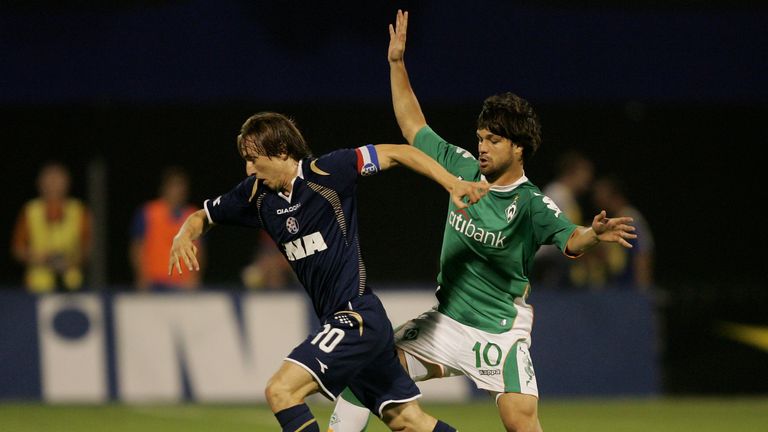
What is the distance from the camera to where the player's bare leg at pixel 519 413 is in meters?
6.48

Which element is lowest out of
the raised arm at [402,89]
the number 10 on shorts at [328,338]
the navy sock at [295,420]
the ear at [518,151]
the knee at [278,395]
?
the navy sock at [295,420]

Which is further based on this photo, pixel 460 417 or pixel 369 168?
pixel 460 417

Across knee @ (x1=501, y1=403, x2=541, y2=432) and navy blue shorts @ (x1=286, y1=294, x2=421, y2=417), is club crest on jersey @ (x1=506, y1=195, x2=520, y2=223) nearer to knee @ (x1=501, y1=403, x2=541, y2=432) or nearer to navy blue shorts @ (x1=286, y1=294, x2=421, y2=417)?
navy blue shorts @ (x1=286, y1=294, x2=421, y2=417)

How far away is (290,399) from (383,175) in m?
9.50

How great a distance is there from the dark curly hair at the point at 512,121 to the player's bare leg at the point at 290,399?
5.17 ft

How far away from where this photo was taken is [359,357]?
629 centimetres

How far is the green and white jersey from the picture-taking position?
6602 millimetres

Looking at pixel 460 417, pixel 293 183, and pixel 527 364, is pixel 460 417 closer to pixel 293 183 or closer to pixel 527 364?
pixel 527 364

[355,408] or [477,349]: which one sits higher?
[477,349]

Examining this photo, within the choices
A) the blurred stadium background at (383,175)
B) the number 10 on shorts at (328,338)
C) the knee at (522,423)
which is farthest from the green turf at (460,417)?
the number 10 on shorts at (328,338)

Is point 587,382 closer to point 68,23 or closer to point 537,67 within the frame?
point 537,67

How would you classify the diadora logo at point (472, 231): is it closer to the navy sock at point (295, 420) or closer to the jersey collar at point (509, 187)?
the jersey collar at point (509, 187)

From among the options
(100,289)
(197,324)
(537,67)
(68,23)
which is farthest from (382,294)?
(68,23)

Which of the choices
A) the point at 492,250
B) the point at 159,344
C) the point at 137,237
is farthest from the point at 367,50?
the point at 492,250
